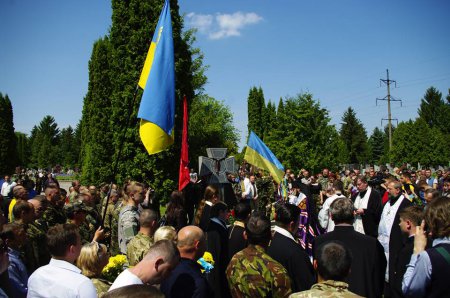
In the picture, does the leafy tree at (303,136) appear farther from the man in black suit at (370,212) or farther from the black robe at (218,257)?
the black robe at (218,257)

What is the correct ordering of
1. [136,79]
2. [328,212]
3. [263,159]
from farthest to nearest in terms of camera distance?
[136,79], [263,159], [328,212]

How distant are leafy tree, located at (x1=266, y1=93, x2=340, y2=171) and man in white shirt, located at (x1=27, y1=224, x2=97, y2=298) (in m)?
35.4

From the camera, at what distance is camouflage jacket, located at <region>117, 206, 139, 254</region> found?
19.7 ft

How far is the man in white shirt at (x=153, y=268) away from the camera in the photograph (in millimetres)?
3082

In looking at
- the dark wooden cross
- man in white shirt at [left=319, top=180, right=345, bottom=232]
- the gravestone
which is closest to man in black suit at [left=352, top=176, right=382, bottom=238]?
man in white shirt at [left=319, top=180, right=345, bottom=232]

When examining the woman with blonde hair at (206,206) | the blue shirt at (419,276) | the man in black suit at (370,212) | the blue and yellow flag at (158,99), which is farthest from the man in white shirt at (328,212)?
the blue shirt at (419,276)

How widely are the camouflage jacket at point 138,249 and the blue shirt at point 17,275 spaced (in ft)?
3.60

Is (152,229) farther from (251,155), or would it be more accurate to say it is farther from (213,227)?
(251,155)

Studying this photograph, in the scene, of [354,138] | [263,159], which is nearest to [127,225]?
[263,159]

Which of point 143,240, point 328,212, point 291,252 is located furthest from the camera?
point 328,212

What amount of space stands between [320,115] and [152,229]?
37604mm

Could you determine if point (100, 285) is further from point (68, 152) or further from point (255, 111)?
point (68, 152)

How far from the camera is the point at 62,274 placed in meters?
3.23

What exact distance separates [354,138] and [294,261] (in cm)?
8267
